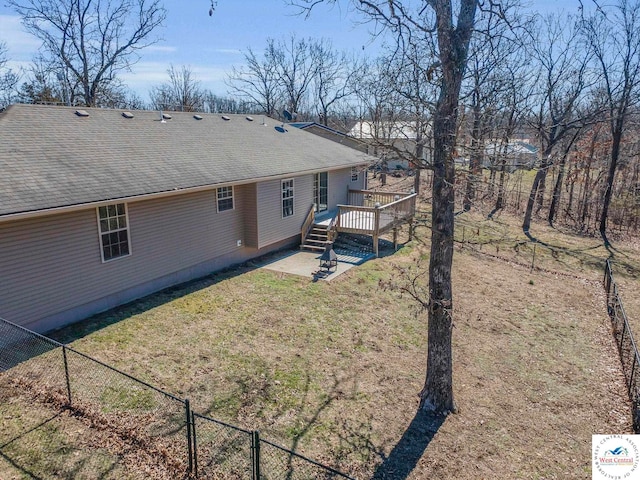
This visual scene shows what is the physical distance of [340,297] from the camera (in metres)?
11.9

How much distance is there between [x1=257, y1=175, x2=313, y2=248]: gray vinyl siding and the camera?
14.4m

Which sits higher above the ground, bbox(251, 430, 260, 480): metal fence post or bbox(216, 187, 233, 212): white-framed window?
bbox(216, 187, 233, 212): white-framed window

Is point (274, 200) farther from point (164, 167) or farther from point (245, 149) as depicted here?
point (164, 167)

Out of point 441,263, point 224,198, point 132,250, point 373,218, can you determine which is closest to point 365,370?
point 441,263

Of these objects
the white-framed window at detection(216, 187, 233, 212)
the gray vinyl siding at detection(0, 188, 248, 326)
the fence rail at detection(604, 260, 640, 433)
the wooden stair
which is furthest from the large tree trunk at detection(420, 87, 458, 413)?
the wooden stair

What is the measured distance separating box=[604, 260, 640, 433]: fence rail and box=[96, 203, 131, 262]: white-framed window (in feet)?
35.7

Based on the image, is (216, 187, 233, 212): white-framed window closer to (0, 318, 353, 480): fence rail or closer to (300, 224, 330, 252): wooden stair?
(300, 224, 330, 252): wooden stair

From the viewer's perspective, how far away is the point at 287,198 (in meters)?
15.6

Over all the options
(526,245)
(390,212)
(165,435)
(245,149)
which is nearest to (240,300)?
(165,435)

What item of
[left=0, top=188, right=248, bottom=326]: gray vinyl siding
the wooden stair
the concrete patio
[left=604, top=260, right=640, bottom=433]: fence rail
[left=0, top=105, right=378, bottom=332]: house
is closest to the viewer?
[left=604, top=260, right=640, bottom=433]: fence rail

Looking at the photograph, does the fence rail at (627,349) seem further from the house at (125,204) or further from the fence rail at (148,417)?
the house at (125,204)

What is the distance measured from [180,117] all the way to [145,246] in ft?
23.0

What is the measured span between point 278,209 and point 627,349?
34.9 feet

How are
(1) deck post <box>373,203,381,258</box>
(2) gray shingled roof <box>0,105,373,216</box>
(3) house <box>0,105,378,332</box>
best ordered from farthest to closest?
(1) deck post <box>373,203,381,258</box>
(2) gray shingled roof <box>0,105,373,216</box>
(3) house <box>0,105,378,332</box>
